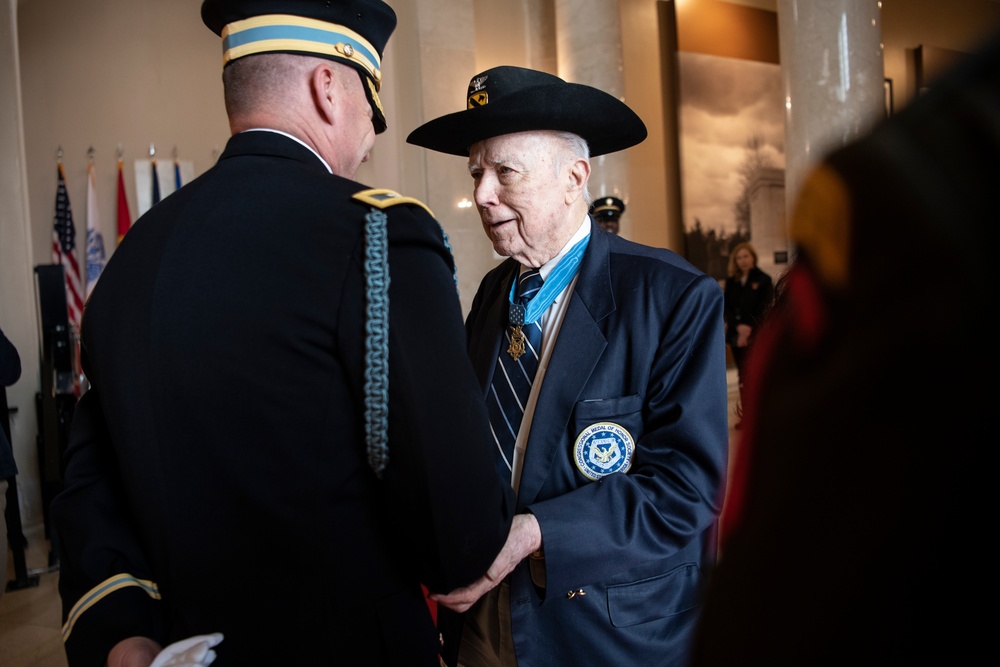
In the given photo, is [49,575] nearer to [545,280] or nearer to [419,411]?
[545,280]

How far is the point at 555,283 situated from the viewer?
164 cm

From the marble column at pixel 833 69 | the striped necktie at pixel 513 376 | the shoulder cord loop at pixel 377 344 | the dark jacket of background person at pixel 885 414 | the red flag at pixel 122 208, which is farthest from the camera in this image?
the red flag at pixel 122 208

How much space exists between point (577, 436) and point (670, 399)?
20 centimetres

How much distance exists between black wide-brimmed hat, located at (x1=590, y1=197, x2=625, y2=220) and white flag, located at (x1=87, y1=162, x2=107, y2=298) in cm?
412

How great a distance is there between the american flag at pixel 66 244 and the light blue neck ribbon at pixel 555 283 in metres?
5.37

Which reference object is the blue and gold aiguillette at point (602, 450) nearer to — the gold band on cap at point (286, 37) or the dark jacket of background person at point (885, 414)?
the gold band on cap at point (286, 37)

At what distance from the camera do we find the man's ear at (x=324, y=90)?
3.51 ft

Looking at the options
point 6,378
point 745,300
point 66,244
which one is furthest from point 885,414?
point 745,300

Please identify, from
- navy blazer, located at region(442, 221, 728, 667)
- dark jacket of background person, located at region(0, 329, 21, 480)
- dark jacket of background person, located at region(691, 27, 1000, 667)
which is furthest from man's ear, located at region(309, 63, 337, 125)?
dark jacket of background person, located at region(0, 329, 21, 480)

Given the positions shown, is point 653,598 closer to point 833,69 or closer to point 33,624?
point 33,624

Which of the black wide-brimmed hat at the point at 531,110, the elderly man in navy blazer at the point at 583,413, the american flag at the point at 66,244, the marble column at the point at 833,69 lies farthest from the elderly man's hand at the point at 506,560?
the american flag at the point at 66,244

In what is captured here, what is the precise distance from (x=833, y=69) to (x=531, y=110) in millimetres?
3719

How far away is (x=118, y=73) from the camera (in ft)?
20.3

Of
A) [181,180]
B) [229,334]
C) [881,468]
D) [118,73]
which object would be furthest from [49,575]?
[881,468]
